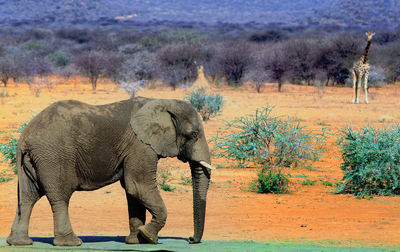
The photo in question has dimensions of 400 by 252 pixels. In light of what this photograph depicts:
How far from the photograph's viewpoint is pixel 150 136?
6.09m

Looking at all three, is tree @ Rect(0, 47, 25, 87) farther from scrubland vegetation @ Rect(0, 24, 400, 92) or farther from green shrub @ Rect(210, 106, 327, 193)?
green shrub @ Rect(210, 106, 327, 193)

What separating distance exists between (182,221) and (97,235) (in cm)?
132

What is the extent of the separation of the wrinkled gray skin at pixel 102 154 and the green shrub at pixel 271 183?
4214 mm

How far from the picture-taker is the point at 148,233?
6102 mm

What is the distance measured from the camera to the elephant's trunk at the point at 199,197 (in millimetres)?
6090

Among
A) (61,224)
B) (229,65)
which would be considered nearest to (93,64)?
(229,65)

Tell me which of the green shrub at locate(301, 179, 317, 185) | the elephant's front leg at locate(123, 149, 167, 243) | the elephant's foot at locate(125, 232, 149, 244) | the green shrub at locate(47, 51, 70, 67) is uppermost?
the elephant's front leg at locate(123, 149, 167, 243)

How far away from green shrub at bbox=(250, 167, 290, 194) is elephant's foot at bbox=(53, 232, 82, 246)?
189 inches

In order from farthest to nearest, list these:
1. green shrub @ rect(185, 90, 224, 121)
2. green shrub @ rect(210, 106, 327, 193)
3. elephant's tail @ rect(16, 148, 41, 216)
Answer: green shrub @ rect(185, 90, 224, 121) → green shrub @ rect(210, 106, 327, 193) → elephant's tail @ rect(16, 148, 41, 216)

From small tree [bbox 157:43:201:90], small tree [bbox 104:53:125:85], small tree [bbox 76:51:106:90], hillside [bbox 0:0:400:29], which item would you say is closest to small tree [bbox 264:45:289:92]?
small tree [bbox 157:43:201:90]

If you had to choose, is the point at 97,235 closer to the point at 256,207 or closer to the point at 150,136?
the point at 150,136

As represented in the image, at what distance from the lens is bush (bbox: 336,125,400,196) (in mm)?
9938

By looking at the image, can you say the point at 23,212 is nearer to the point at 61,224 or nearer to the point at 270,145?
the point at 61,224

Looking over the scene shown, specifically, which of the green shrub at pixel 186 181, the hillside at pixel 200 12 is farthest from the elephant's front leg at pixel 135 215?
the hillside at pixel 200 12
